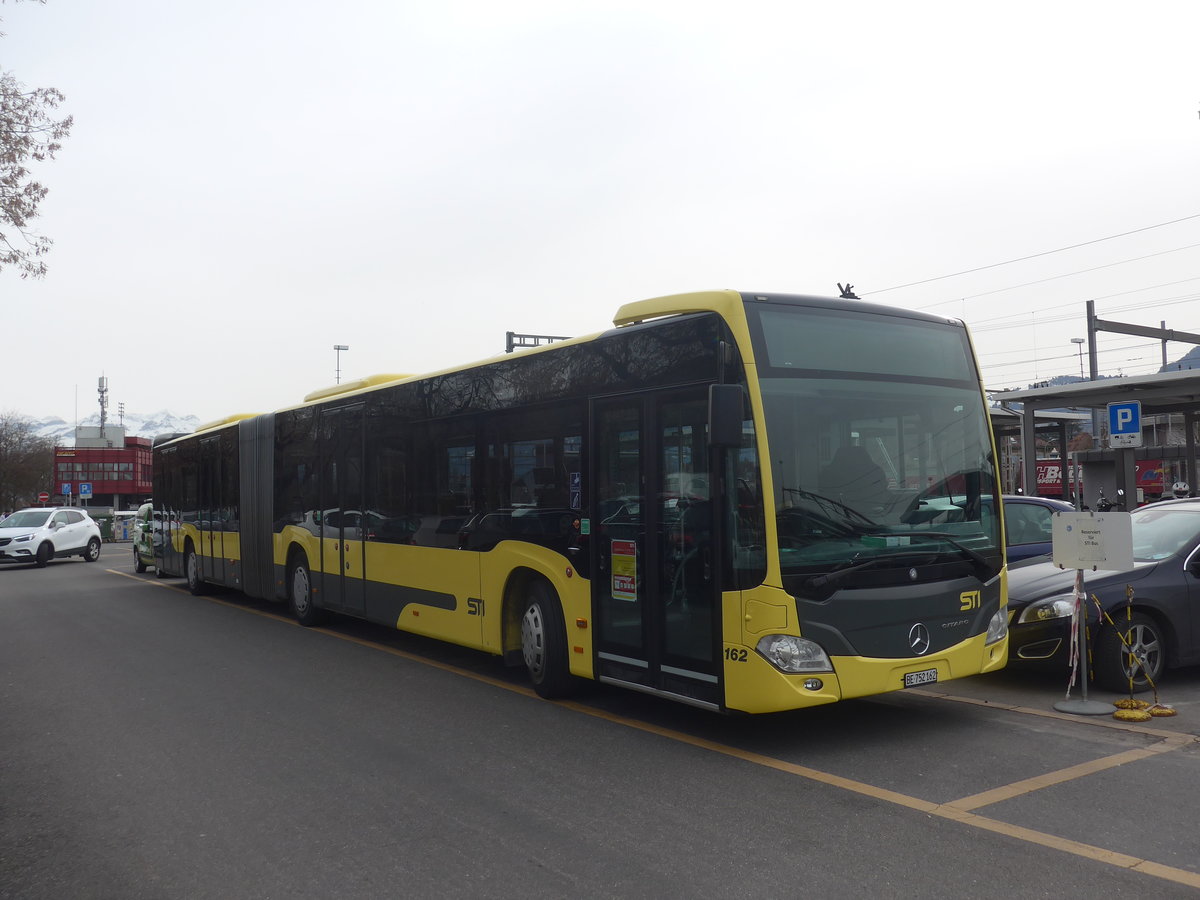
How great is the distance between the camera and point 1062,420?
2702cm

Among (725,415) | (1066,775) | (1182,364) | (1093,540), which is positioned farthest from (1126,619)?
(1182,364)

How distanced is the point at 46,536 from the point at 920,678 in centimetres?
2847

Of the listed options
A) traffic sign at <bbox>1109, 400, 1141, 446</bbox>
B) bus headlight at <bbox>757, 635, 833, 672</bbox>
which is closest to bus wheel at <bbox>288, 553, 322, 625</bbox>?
bus headlight at <bbox>757, 635, 833, 672</bbox>

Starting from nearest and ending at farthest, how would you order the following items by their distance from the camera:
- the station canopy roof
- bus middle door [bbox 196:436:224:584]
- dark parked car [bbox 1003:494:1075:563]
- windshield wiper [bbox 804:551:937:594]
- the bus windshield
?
windshield wiper [bbox 804:551:937:594], the bus windshield, dark parked car [bbox 1003:494:1075:563], bus middle door [bbox 196:436:224:584], the station canopy roof

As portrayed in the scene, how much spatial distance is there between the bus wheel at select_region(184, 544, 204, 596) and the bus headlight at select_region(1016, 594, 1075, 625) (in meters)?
14.6

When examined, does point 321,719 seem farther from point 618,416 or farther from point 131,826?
point 618,416

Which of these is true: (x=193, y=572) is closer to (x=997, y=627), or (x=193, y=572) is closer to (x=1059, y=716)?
(x=997, y=627)

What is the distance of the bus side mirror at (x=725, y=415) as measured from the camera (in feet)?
19.7

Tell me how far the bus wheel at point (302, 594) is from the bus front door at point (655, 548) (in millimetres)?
6798

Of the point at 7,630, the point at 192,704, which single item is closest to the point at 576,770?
the point at 192,704

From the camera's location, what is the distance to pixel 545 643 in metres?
8.05

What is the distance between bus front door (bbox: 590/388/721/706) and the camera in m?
6.49

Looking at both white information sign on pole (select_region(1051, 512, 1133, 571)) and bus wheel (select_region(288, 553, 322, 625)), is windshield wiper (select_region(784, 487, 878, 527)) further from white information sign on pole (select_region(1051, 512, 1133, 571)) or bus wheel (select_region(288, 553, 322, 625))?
bus wheel (select_region(288, 553, 322, 625))

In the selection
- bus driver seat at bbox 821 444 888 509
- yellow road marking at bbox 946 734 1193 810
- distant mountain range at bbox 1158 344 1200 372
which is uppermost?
distant mountain range at bbox 1158 344 1200 372
